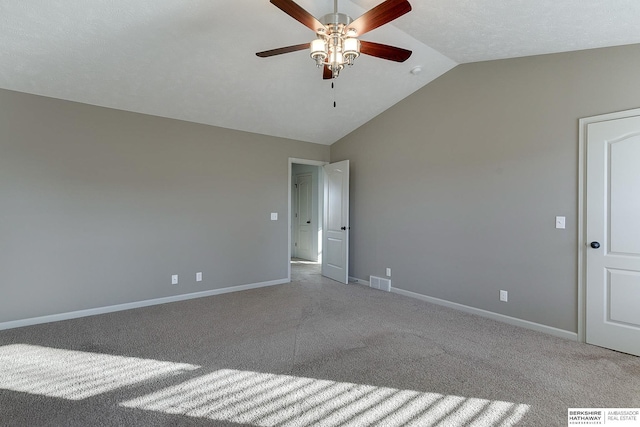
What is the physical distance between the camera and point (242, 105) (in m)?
4.21

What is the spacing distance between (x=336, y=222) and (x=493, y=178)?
2.66m

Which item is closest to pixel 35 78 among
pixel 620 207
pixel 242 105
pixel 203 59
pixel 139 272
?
pixel 203 59

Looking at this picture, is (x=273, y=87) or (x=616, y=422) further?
(x=273, y=87)

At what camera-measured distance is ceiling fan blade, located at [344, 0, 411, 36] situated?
1.88 meters

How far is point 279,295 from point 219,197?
1748 mm

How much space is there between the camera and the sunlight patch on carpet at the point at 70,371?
217cm

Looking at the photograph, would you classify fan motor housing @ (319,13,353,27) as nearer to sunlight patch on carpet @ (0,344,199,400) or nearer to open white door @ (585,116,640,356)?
open white door @ (585,116,640,356)

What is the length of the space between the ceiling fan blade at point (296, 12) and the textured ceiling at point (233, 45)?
82cm

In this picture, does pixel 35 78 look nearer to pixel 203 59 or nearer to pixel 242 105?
pixel 203 59

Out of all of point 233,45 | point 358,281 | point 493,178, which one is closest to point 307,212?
point 358,281

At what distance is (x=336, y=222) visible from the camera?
218 inches

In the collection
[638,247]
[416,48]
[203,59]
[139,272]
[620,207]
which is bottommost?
[139,272]

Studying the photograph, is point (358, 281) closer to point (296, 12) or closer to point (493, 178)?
point (493, 178)

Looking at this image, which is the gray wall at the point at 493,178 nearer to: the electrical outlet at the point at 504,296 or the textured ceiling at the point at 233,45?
the electrical outlet at the point at 504,296
